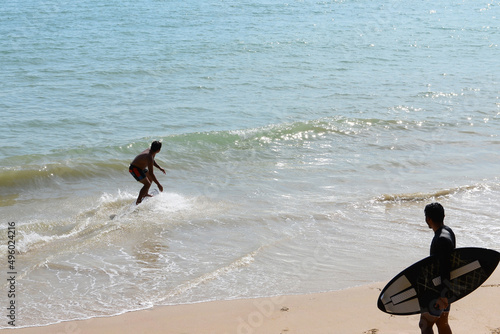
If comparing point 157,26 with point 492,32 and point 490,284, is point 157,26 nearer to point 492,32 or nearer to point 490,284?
point 492,32

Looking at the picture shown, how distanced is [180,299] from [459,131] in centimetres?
1008

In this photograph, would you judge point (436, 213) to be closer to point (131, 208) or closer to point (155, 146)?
point (155, 146)

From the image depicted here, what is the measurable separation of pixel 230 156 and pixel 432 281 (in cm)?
848

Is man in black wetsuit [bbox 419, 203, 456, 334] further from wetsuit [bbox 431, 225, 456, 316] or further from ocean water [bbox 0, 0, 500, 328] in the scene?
ocean water [bbox 0, 0, 500, 328]

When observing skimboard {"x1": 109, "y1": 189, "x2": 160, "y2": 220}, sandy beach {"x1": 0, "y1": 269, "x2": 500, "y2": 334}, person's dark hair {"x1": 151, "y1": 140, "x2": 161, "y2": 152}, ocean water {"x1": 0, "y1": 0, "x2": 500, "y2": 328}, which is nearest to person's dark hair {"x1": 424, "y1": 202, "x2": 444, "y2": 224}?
sandy beach {"x1": 0, "y1": 269, "x2": 500, "y2": 334}

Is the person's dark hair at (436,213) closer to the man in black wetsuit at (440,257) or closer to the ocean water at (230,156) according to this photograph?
the man in black wetsuit at (440,257)

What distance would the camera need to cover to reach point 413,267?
4.38 metres

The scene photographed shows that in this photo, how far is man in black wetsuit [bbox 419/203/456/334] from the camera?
13.5ft

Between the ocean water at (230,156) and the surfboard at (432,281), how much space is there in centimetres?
187

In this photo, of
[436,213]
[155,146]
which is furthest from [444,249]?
[155,146]

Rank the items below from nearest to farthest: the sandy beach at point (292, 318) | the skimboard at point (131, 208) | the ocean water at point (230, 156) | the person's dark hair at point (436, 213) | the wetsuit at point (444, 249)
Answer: the wetsuit at point (444, 249)
the person's dark hair at point (436, 213)
the sandy beach at point (292, 318)
the ocean water at point (230, 156)
the skimboard at point (131, 208)

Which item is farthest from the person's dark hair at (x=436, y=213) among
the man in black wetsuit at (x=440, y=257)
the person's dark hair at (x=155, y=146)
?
the person's dark hair at (x=155, y=146)

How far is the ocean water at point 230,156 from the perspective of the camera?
22.7 ft

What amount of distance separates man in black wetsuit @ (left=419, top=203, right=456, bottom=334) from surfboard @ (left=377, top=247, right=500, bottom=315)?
4 cm
